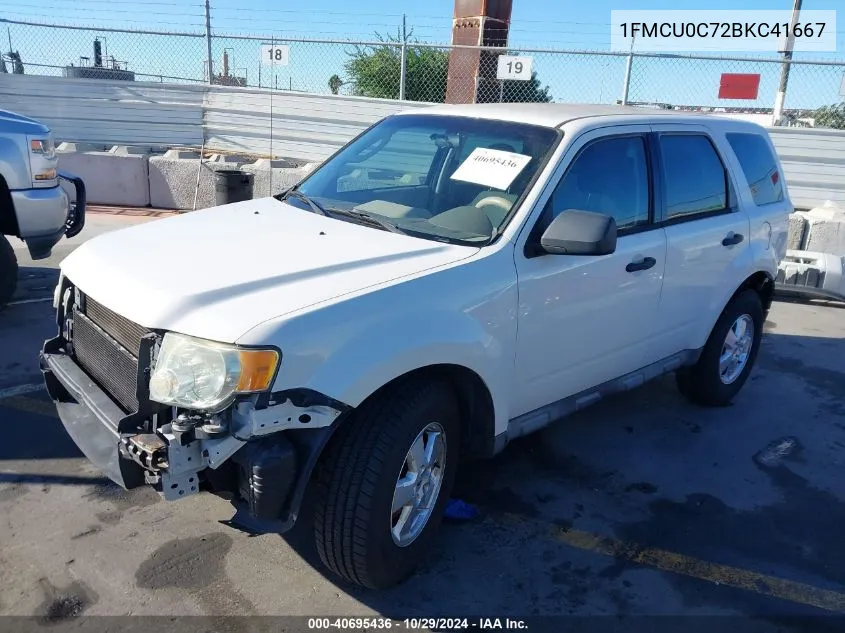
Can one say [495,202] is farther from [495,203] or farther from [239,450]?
[239,450]

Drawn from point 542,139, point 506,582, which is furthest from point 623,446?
point 542,139

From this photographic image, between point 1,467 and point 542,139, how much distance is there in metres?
3.21

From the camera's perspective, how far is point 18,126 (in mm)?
5938

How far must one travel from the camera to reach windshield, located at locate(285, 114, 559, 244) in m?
3.36

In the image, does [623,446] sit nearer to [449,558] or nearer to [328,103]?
[449,558]

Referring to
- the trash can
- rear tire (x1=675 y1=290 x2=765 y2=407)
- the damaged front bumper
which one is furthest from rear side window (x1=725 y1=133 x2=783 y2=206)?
the trash can

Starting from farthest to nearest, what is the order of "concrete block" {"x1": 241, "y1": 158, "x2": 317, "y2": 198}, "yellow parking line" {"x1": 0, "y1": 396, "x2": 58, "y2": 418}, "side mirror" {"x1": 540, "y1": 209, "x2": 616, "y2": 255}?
"concrete block" {"x1": 241, "y1": 158, "x2": 317, "y2": 198} < "yellow parking line" {"x1": 0, "y1": 396, "x2": 58, "y2": 418} < "side mirror" {"x1": 540, "y1": 209, "x2": 616, "y2": 255}

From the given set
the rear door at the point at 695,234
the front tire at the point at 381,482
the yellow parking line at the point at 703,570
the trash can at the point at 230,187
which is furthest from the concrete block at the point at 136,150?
the yellow parking line at the point at 703,570

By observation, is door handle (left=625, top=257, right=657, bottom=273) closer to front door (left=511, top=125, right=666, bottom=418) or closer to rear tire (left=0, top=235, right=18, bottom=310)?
front door (left=511, top=125, right=666, bottom=418)

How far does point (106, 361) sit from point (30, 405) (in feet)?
6.29

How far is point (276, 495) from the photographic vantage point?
243 centimetres

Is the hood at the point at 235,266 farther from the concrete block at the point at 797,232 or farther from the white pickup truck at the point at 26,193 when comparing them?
the concrete block at the point at 797,232

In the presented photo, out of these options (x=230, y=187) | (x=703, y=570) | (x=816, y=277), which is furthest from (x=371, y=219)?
(x=816, y=277)

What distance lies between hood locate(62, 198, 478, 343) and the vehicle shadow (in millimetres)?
901
